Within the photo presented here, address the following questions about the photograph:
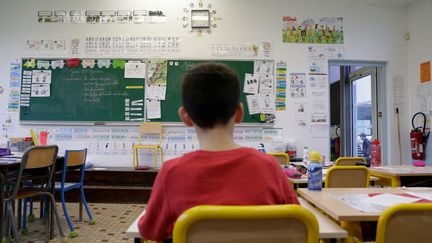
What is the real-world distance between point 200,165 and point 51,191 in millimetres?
2420

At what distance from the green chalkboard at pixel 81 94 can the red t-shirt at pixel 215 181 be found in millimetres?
3982

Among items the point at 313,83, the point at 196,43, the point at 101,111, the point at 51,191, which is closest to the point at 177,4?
the point at 196,43

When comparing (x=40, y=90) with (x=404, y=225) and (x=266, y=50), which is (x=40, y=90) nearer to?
(x=266, y=50)

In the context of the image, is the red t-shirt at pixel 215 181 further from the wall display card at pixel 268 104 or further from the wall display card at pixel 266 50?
the wall display card at pixel 266 50

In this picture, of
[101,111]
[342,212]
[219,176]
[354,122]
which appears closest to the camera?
[219,176]

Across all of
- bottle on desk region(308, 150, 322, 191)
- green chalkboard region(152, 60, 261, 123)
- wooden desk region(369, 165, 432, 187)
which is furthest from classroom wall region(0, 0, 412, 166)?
bottle on desk region(308, 150, 322, 191)

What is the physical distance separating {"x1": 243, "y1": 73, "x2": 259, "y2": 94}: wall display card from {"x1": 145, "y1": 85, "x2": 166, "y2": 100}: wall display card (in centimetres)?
121

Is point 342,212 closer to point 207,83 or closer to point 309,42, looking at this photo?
point 207,83

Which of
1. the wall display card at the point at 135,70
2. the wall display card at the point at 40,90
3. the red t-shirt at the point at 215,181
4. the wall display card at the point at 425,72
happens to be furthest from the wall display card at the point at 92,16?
the wall display card at the point at 425,72

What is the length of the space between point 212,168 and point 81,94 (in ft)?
14.5

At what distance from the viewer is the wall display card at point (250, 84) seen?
184 inches

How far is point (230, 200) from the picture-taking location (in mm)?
790

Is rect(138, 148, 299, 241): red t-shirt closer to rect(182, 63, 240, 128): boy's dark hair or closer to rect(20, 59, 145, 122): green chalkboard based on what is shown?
rect(182, 63, 240, 128): boy's dark hair

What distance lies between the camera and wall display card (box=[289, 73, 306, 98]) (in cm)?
472
